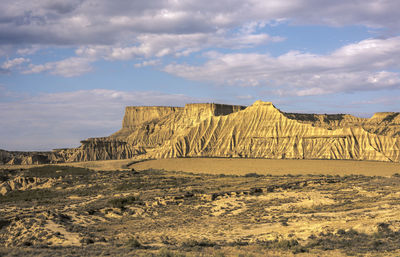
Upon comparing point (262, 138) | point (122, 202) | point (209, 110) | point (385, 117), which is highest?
point (209, 110)

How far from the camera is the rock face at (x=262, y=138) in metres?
87.1

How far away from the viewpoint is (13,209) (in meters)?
31.9

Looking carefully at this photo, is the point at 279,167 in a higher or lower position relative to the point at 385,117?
lower

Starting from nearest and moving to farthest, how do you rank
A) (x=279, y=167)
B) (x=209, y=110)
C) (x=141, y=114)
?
(x=279, y=167), (x=209, y=110), (x=141, y=114)

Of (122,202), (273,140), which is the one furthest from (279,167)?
(122,202)

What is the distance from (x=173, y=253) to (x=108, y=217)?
13.2 meters

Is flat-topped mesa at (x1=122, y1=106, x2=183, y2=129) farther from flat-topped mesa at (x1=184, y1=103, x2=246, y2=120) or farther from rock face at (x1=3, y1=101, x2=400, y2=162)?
rock face at (x1=3, y1=101, x2=400, y2=162)

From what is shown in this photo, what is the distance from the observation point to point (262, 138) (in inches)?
3866

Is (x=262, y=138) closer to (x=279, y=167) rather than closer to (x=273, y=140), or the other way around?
(x=273, y=140)

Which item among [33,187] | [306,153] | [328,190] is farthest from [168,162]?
[328,190]

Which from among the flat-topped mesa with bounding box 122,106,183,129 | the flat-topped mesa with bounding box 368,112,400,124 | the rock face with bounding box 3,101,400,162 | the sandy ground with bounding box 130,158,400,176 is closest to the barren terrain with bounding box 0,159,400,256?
the sandy ground with bounding box 130,158,400,176

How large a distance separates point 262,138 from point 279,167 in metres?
27.1

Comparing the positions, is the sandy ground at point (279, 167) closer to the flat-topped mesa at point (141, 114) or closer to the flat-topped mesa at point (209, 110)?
the flat-topped mesa at point (209, 110)

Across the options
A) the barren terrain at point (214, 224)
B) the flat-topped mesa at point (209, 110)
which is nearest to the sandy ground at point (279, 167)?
the barren terrain at point (214, 224)
